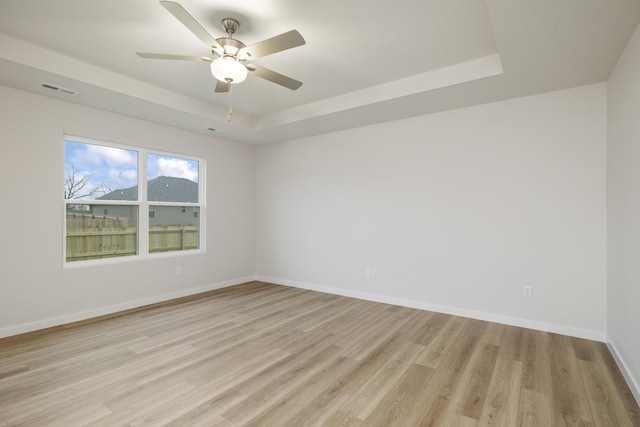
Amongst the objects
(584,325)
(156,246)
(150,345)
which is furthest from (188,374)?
(584,325)

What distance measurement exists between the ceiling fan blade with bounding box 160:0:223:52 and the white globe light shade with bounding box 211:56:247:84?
116mm

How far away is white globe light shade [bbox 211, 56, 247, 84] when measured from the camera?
7.52 feet

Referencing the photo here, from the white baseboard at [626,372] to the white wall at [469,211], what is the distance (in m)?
0.36

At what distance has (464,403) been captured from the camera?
2.07 meters

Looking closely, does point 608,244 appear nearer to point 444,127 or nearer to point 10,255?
point 444,127

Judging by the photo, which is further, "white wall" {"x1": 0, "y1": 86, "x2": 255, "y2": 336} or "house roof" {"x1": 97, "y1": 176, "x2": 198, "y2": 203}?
"house roof" {"x1": 97, "y1": 176, "x2": 198, "y2": 203}

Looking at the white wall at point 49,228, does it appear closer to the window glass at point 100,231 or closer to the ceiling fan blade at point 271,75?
the window glass at point 100,231

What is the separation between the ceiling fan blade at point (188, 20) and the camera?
1765mm

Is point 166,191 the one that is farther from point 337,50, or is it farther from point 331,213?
point 337,50

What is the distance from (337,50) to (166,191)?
3.21 metres

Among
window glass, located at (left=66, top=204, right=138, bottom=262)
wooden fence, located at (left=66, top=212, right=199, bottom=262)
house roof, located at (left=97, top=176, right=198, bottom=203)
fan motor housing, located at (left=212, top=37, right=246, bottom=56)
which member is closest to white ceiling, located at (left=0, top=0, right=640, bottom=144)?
fan motor housing, located at (left=212, top=37, right=246, bottom=56)

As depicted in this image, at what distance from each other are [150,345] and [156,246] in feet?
6.24

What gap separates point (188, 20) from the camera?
1.93 metres

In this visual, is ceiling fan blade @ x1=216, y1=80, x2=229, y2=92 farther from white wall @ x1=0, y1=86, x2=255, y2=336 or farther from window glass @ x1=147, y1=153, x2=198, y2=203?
window glass @ x1=147, y1=153, x2=198, y2=203
